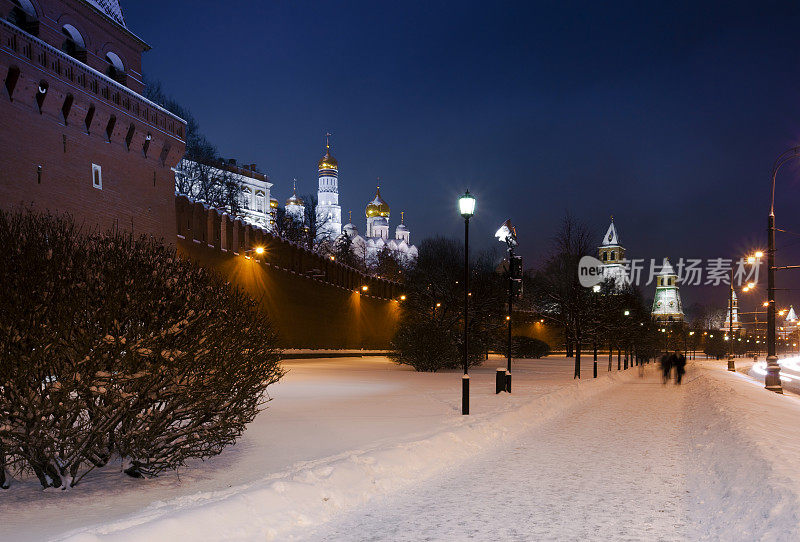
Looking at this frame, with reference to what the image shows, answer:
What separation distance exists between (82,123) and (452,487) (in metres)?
26.5

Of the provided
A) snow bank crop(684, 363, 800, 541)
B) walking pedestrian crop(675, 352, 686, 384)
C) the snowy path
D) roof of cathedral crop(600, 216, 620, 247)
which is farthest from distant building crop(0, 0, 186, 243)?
roof of cathedral crop(600, 216, 620, 247)

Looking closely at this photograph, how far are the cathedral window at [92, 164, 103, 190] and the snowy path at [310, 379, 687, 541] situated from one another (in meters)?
24.1

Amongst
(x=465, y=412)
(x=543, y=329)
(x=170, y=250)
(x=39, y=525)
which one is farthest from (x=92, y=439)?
(x=543, y=329)

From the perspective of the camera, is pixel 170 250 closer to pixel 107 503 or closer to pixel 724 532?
pixel 107 503

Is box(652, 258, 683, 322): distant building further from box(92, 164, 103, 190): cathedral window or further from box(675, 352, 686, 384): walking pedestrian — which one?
box(92, 164, 103, 190): cathedral window

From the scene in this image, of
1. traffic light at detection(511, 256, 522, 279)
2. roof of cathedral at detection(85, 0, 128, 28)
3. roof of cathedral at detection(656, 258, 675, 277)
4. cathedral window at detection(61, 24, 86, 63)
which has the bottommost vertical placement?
traffic light at detection(511, 256, 522, 279)

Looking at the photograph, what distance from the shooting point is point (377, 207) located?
182 metres

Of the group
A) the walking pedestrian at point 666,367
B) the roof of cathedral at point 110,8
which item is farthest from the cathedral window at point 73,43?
the walking pedestrian at point 666,367

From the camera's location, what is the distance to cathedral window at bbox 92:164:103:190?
91.9ft

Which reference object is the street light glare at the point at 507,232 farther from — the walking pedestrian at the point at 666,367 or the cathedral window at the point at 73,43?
the cathedral window at the point at 73,43

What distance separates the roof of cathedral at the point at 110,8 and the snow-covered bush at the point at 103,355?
95.1 feet

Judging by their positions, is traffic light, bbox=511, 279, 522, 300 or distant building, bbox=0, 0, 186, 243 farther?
distant building, bbox=0, 0, 186, 243

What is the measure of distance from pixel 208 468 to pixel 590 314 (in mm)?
25210

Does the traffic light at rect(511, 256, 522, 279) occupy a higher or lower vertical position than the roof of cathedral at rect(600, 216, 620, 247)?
lower
